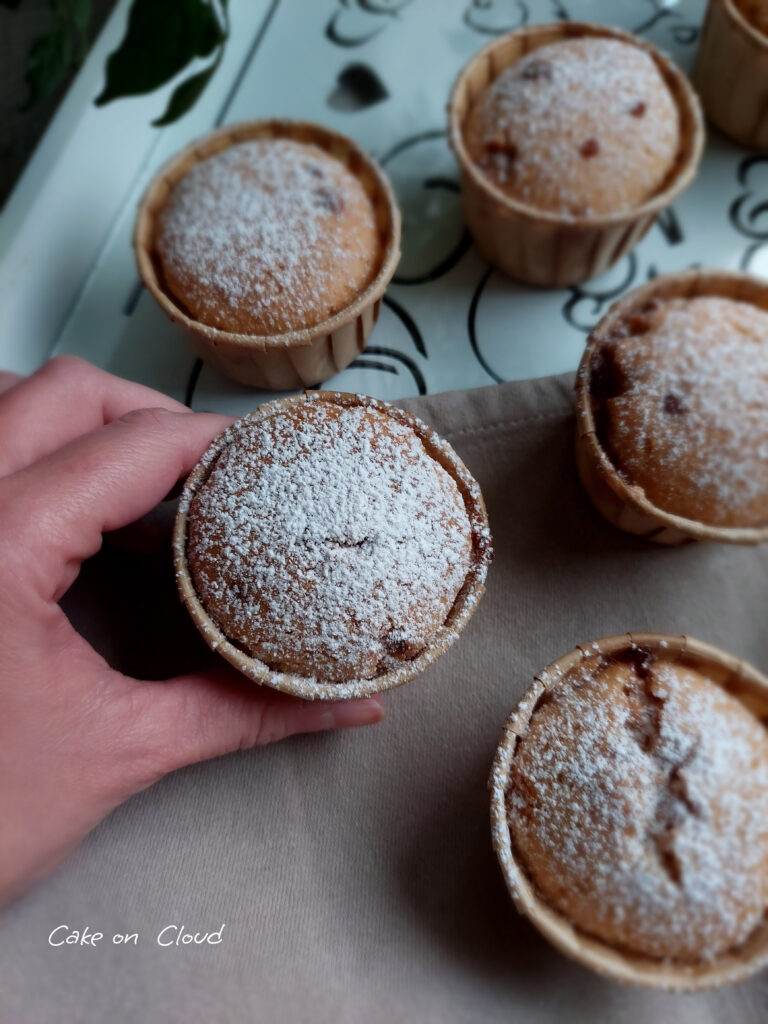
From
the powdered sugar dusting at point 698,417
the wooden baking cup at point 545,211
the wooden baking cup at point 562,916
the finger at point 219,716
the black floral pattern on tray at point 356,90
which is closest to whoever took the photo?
the wooden baking cup at point 562,916

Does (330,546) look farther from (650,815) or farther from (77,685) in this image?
(650,815)

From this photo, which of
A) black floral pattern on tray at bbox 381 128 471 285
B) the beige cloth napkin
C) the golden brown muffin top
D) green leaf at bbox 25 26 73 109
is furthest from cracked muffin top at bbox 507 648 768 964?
green leaf at bbox 25 26 73 109

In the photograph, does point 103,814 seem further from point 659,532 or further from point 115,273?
point 115,273

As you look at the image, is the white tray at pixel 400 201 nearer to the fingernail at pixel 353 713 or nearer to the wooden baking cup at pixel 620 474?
the wooden baking cup at pixel 620 474

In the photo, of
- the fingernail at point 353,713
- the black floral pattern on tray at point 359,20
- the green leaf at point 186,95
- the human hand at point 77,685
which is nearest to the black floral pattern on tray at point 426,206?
the black floral pattern on tray at point 359,20

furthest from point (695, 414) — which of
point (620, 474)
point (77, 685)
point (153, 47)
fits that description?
point (153, 47)

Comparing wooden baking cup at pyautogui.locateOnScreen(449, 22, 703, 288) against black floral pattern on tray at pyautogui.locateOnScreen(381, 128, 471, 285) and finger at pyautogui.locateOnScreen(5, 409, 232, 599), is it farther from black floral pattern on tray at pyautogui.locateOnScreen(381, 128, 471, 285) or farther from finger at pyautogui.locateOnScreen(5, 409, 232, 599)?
finger at pyautogui.locateOnScreen(5, 409, 232, 599)
